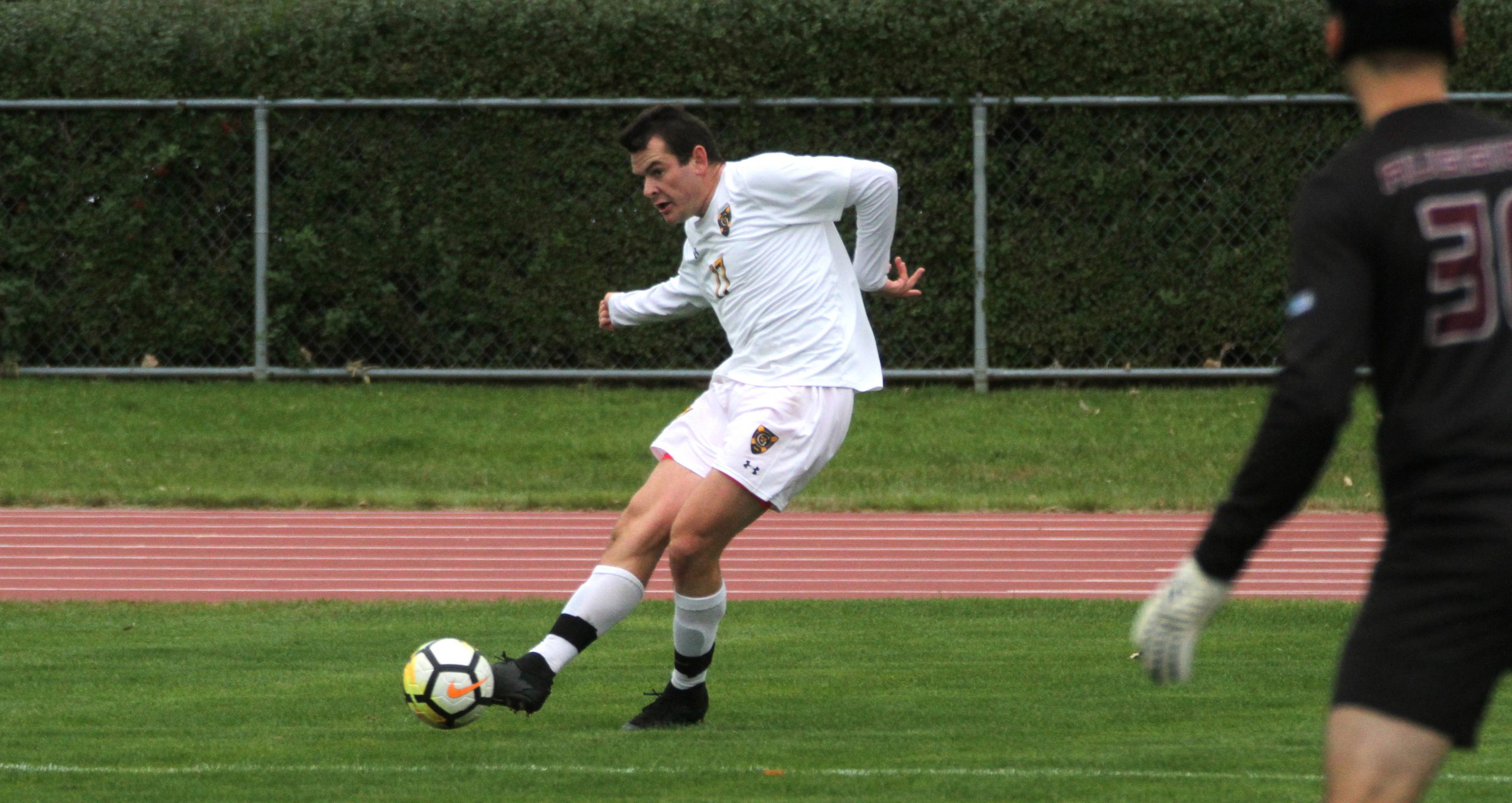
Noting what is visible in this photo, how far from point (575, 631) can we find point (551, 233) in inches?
374

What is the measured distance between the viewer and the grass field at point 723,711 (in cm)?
556

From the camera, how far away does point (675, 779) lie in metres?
5.61

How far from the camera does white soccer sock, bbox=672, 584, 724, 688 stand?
6523 mm

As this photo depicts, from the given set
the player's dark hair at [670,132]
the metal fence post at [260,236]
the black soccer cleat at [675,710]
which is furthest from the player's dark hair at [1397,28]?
the metal fence post at [260,236]

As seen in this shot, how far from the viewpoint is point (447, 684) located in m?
6.14

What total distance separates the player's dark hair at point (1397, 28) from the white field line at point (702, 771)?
2.89m

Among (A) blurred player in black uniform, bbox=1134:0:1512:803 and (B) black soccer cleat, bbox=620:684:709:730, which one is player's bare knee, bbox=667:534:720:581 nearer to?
(B) black soccer cleat, bbox=620:684:709:730

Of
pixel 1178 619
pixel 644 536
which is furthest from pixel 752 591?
pixel 1178 619

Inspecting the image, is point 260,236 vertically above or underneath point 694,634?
underneath

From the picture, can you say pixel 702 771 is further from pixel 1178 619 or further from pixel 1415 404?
pixel 1415 404

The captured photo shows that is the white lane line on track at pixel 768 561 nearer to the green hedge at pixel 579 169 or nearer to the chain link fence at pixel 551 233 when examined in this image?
the chain link fence at pixel 551 233

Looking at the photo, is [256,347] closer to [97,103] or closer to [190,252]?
[190,252]

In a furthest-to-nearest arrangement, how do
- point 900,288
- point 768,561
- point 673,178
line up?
point 768,561 → point 900,288 → point 673,178

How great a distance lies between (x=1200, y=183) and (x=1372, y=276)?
12563 mm
